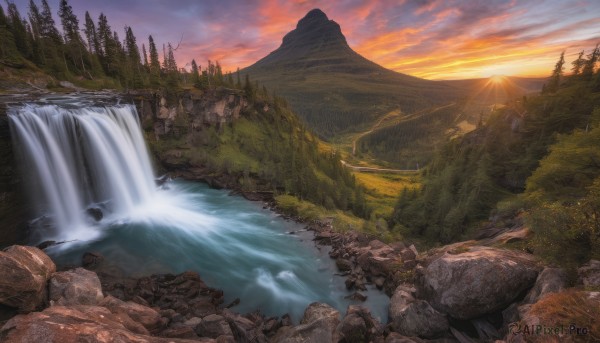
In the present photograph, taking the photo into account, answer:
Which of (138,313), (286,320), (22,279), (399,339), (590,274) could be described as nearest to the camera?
(590,274)

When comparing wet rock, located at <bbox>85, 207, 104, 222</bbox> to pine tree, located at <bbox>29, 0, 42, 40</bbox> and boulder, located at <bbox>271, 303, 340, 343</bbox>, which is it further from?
pine tree, located at <bbox>29, 0, 42, 40</bbox>

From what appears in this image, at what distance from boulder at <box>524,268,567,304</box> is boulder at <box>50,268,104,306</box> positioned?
23.9 m

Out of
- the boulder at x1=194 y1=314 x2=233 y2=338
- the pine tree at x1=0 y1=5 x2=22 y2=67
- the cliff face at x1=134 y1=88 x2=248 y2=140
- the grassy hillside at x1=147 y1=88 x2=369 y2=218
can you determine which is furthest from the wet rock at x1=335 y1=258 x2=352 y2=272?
the pine tree at x1=0 y1=5 x2=22 y2=67

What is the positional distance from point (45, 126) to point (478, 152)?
257 ft

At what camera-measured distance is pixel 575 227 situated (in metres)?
13.8

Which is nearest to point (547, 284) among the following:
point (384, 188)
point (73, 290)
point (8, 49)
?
point (73, 290)

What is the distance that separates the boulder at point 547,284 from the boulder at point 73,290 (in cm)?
2391

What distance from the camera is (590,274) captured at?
41.1ft

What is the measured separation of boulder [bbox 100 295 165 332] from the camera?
15422 millimetres

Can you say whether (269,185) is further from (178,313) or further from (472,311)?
(472,311)

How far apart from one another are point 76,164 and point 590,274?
49.2 meters

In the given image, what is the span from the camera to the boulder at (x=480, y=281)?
53.6 feet

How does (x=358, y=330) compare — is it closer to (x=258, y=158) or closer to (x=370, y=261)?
(x=370, y=261)

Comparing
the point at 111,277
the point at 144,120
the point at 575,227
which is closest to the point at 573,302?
the point at 575,227
